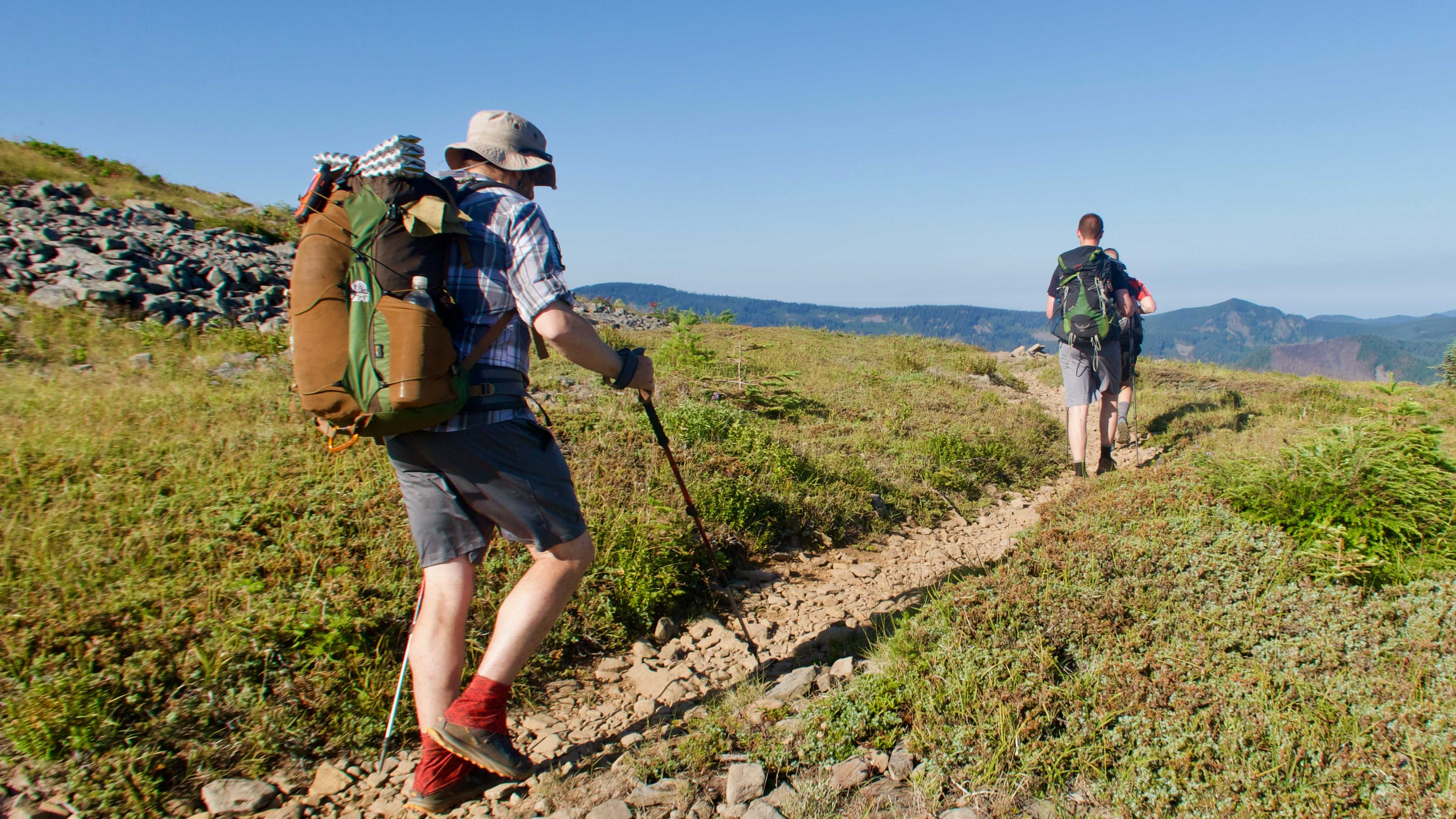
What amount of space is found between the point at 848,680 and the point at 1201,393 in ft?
34.1

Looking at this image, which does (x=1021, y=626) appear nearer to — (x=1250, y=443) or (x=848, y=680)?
(x=848, y=680)

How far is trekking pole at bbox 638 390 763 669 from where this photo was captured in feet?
10.1

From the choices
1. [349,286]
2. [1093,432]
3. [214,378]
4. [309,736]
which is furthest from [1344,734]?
[214,378]

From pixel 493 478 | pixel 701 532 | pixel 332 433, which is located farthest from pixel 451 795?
pixel 701 532

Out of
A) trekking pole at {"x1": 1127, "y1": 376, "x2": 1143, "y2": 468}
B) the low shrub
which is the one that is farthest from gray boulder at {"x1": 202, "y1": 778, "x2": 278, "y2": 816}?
trekking pole at {"x1": 1127, "y1": 376, "x2": 1143, "y2": 468}

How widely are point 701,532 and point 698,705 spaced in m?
0.96

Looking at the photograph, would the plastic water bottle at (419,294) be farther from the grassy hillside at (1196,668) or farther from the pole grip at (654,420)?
the grassy hillside at (1196,668)

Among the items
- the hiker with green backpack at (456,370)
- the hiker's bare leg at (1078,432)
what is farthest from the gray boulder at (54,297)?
the hiker's bare leg at (1078,432)

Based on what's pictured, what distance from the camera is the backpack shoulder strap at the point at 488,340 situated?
7.31 feet

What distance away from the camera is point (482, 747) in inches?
95.1

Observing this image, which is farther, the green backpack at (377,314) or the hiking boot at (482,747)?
the hiking boot at (482,747)

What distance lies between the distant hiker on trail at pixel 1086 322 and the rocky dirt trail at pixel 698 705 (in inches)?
73.5

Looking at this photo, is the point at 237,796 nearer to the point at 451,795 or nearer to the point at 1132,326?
the point at 451,795

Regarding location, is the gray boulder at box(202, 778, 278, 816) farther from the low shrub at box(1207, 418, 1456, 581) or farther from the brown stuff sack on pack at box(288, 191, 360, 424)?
the low shrub at box(1207, 418, 1456, 581)
